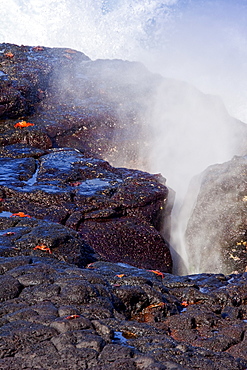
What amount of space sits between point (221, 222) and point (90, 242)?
456cm

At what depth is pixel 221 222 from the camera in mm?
15359

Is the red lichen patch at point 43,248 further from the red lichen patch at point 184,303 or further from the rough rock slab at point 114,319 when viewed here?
the red lichen patch at point 184,303

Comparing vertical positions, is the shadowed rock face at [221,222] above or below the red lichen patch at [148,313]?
above

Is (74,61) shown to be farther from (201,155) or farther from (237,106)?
(237,106)

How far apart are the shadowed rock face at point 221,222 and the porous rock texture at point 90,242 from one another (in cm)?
114

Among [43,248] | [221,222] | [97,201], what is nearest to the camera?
[43,248]

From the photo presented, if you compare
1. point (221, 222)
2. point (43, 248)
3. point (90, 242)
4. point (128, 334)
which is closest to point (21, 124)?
point (90, 242)

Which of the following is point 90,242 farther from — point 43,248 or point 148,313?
point 148,313

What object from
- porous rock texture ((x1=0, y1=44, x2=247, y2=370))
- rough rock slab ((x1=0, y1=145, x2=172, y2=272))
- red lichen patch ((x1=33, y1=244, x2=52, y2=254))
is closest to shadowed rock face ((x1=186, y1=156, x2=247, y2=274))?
porous rock texture ((x1=0, y1=44, x2=247, y2=370))

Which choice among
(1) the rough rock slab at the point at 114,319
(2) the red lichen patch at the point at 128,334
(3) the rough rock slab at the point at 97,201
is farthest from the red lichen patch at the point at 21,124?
(2) the red lichen patch at the point at 128,334

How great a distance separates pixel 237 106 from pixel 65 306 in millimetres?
44020

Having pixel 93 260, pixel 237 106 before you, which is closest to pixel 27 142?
pixel 93 260

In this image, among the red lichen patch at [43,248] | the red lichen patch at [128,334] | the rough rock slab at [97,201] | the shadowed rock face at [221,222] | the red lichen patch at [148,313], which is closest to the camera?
the red lichen patch at [128,334]

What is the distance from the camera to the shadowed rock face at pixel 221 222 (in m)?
14.9
